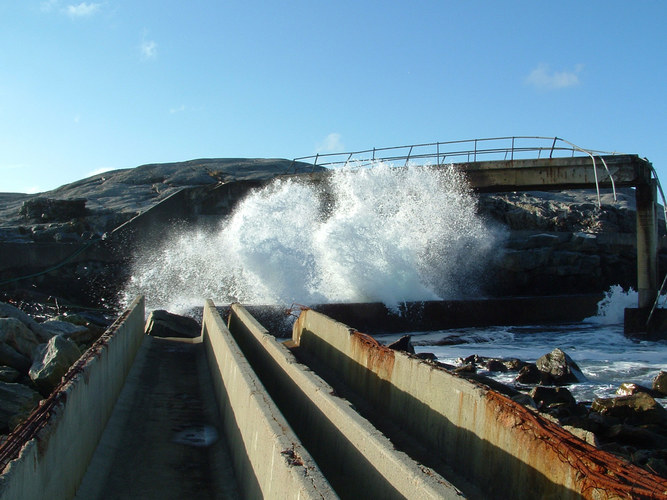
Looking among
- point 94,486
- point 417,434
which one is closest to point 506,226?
point 417,434

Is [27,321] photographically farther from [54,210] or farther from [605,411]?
[54,210]

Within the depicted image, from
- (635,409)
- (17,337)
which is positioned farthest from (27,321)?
(635,409)

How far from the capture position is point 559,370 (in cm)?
1207

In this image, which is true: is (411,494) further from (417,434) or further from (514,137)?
(514,137)

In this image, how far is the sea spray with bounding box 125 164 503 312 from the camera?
68.5ft

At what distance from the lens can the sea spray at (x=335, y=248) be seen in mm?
20875

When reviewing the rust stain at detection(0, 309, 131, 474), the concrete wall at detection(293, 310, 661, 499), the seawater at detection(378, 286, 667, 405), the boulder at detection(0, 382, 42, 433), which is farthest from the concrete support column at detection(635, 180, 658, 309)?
the rust stain at detection(0, 309, 131, 474)

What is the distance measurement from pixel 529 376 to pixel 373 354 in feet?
16.5

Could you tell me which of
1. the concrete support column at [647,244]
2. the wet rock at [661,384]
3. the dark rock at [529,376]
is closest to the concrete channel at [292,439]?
the dark rock at [529,376]

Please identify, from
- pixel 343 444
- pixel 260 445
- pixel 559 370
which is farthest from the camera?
pixel 559 370

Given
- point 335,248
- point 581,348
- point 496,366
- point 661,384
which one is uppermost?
point 335,248

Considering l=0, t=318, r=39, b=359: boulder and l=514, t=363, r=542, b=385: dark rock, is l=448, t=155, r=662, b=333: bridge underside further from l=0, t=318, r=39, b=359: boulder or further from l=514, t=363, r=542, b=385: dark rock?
l=0, t=318, r=39, b=359: boulder

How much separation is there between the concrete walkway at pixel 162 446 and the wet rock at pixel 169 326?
12.7 ft

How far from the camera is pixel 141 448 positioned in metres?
5.92
